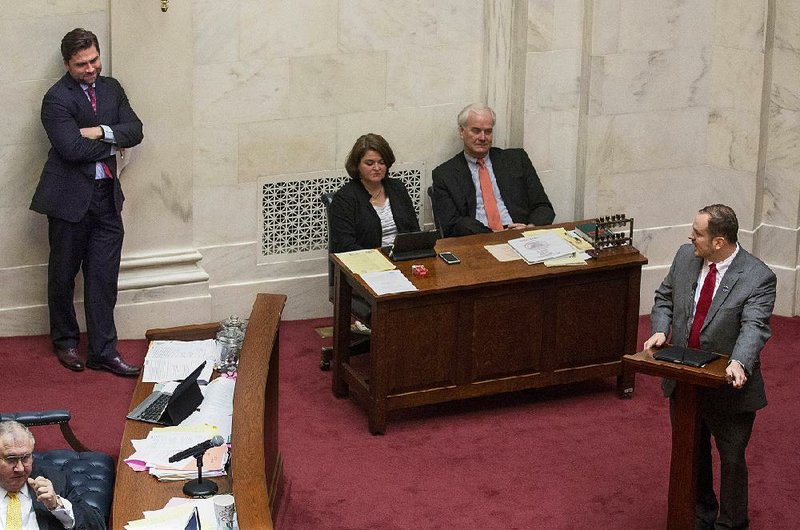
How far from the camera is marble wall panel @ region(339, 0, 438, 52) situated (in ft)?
29.6

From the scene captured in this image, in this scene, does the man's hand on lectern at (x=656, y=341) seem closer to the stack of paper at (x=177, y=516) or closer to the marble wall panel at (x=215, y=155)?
the stack of paper at (x=177, y=516)

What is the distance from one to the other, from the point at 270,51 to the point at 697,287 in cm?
357

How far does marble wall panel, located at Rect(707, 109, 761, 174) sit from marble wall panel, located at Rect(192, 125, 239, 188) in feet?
10.9

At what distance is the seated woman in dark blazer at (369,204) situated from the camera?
8.52 m

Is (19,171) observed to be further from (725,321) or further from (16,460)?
(725,321)

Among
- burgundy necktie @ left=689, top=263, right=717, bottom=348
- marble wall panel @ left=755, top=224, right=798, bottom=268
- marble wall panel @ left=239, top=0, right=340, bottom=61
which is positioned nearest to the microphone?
burgundy necktie @ left=689, top=263, right=717, bottom=348

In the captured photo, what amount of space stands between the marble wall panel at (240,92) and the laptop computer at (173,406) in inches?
107

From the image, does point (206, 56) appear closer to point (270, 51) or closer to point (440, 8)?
point (270, 51)

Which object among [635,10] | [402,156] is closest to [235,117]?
[402,156]

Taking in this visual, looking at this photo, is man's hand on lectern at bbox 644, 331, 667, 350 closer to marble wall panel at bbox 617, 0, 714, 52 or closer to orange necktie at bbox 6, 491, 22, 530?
orange necktie at bbox 6, 491, 22, 530

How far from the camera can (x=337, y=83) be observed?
9.10 metres

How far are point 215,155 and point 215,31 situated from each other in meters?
0.79

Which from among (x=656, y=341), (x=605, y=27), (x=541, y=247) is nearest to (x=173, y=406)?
(x=656, y=341)

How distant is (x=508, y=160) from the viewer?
9258mm
